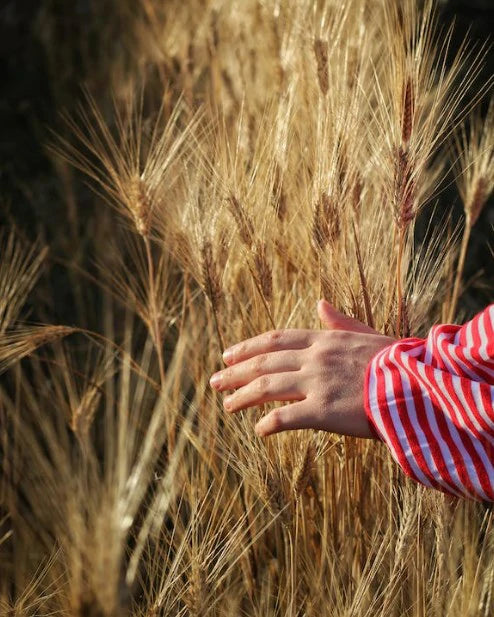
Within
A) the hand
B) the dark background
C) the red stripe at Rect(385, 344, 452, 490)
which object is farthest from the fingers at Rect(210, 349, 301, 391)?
the dark background

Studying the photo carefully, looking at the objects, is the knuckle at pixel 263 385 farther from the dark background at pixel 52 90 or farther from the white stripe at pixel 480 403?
the dark background at pixel 52 90

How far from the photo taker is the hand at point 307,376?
32.5 inches

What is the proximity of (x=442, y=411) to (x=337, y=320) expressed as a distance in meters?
0.17

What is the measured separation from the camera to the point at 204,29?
1771mm

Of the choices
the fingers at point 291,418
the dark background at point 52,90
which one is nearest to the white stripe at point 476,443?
the fingers at point 291,418

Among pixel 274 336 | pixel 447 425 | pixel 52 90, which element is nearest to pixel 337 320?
pixel 274 336

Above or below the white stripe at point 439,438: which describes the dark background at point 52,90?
above

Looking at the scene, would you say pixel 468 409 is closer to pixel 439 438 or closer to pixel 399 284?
pixel 439 438

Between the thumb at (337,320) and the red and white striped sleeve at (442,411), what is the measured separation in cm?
11

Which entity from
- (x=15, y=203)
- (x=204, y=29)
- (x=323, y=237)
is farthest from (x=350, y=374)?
(x=15, y=203)

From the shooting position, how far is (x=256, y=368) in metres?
0.89

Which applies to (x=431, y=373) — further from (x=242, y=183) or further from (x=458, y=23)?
(x=458, y=23)

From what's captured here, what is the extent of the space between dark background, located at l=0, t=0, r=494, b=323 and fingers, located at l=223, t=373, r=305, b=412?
3.17 ft

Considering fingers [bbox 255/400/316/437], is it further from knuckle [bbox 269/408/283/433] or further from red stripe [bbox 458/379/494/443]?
red stripe [bbox 458/379/494/443]
